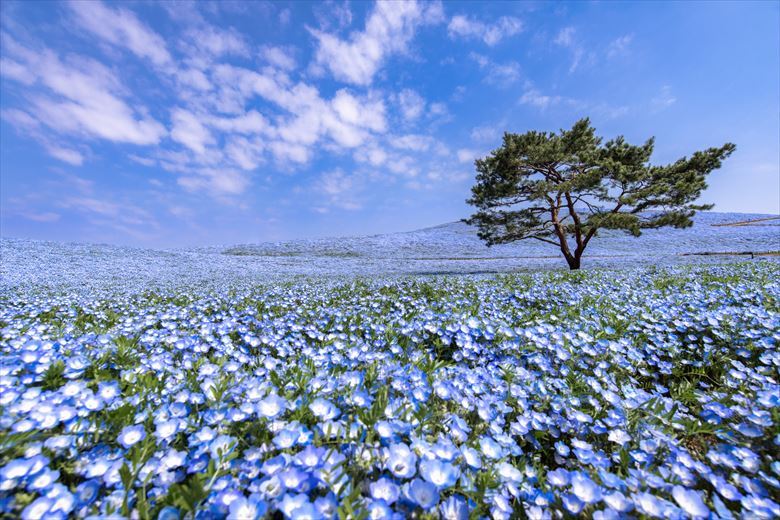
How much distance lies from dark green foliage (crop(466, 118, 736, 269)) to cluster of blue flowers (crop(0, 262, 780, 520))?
545 inches

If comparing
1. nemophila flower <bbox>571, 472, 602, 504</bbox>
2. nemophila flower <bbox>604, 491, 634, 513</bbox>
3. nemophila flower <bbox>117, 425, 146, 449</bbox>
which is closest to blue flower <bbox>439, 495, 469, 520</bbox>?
nemophila flower <bbox>571, 472, 602, 504</bbox>

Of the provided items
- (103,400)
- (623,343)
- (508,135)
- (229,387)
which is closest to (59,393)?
(103,400)

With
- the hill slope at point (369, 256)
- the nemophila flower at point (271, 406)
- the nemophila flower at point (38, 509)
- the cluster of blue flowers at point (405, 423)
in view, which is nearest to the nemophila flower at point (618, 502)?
the cluster of blue flowers at point (405, 423)

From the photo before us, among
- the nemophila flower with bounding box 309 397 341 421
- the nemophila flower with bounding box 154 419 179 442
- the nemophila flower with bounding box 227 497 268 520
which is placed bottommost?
the nemophila flower with bounding box 227 497 268 520

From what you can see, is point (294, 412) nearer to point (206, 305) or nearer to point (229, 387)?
point (229, 387)

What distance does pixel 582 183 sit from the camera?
15711 mm

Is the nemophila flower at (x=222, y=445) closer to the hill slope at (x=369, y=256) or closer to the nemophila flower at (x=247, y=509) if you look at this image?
the nemophila flower at (x=247, y=509)

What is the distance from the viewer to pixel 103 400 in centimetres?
197

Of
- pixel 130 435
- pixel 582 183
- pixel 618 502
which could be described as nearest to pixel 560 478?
pixel 618 502

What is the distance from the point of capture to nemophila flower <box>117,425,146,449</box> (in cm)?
165

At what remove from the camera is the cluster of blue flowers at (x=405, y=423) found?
144 centimetres

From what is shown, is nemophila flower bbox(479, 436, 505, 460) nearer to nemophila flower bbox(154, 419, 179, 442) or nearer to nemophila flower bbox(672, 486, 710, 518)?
nemophila flower bbox(672, 486, 710, 518)

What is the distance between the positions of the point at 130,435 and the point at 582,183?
18038 mm

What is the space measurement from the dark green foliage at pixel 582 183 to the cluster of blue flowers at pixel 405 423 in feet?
45.4
